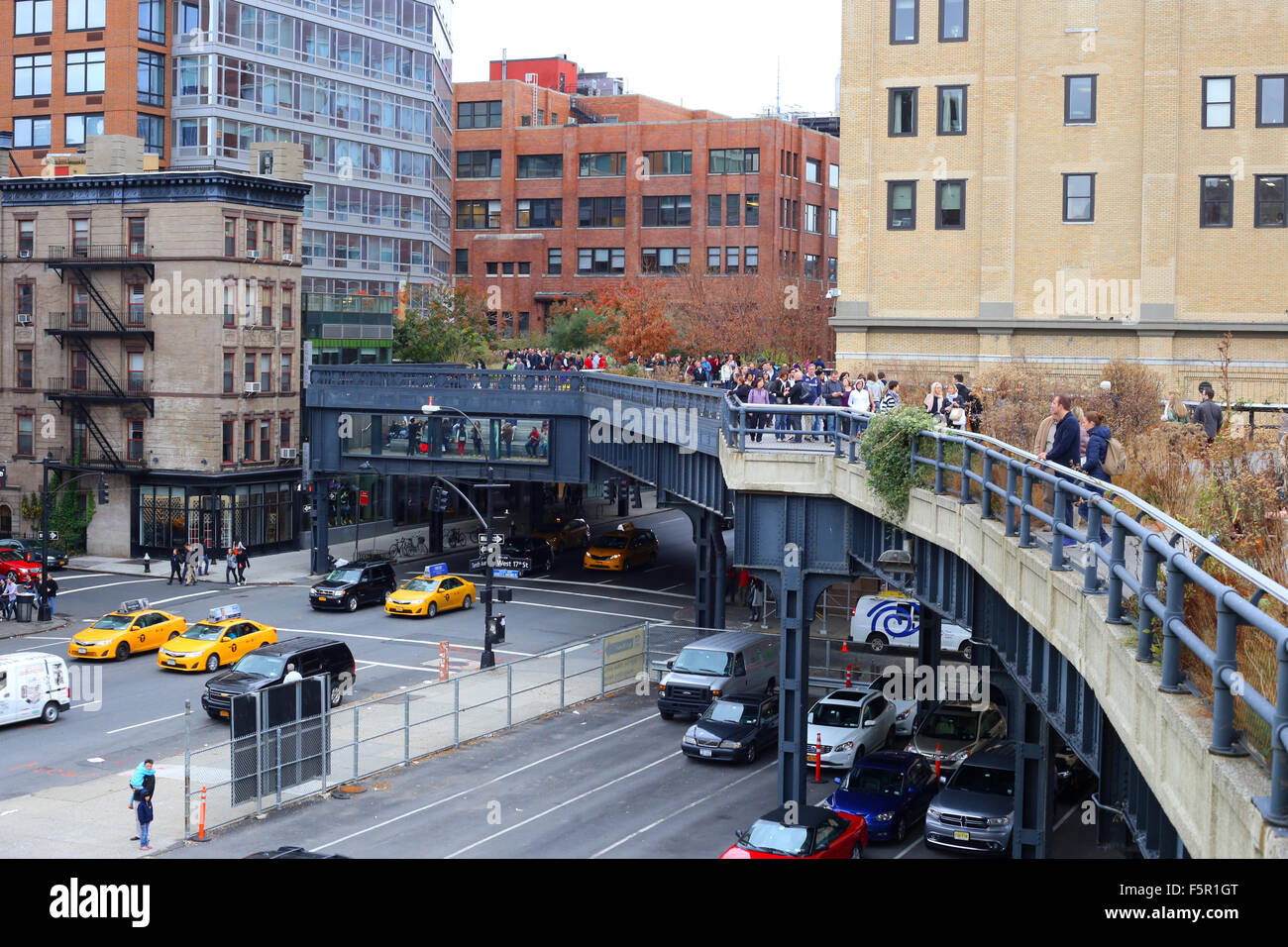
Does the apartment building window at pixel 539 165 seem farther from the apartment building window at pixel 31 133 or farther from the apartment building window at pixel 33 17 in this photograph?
the apartment building window at pixel 33 17

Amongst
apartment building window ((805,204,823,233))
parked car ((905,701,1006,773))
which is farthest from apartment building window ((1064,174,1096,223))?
apartment building window ((805,204,823,233))

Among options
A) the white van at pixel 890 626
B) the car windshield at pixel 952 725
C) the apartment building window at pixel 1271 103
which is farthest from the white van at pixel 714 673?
the apartment building window at pixel 1271 103

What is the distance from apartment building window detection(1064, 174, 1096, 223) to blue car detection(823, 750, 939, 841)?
21.2 m

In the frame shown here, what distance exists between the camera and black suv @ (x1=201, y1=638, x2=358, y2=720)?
113ft

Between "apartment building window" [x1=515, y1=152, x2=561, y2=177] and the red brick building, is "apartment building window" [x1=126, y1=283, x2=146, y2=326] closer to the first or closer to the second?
the red brick building

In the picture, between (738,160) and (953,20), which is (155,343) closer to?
(953,20)

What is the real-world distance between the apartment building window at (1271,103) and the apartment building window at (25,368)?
51.6m

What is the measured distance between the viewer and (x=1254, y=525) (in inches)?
454

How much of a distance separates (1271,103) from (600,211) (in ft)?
206

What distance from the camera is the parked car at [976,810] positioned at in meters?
25.8

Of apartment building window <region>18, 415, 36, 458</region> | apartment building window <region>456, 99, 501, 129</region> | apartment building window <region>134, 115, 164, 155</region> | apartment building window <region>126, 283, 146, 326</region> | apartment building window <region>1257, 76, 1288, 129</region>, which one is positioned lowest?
apartment building window <region>18, 415, 36, 458</region>

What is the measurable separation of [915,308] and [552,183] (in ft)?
197

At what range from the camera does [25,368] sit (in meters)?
63.0
